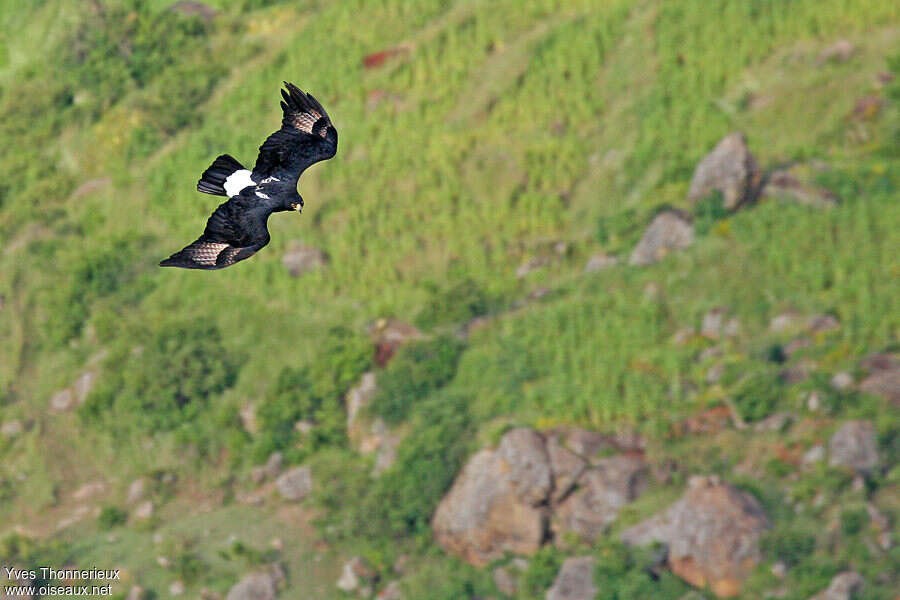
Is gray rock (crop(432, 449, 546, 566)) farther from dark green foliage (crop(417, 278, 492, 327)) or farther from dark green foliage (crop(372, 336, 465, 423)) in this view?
dark green foliage (crop(417, 278, 492, 327))

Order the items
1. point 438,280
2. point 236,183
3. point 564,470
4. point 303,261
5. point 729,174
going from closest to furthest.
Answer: point 236,183
point 564,470
point 729,174
point 438,280
point 303,261

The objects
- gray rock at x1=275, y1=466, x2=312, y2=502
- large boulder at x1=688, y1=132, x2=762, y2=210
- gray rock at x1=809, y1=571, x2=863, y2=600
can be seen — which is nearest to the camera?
gray rock at x1=809, y1=571, x2=863, y2=600

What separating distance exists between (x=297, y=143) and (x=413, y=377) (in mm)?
14819

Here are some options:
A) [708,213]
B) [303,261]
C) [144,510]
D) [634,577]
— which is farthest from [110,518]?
[708,213]

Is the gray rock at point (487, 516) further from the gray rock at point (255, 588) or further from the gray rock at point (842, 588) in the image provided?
the gray rock at point (842, 588)

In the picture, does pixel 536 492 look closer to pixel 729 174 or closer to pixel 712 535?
pixel 712 535

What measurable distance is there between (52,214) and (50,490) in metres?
8.67

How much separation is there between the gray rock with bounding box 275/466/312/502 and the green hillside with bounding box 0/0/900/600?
32 cm

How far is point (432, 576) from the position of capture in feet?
103

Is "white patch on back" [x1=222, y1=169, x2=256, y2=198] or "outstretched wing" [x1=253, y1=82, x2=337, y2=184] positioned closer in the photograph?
"white patch on back" [x1=222, y1=169, x2=256, y2=198]

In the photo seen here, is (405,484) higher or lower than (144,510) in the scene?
higher

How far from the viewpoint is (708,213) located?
35.1 metres

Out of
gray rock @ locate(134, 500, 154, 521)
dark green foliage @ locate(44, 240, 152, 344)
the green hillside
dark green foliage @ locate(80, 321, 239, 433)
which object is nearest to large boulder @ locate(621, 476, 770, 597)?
the green hillside

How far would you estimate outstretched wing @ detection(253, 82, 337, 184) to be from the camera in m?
19.7
